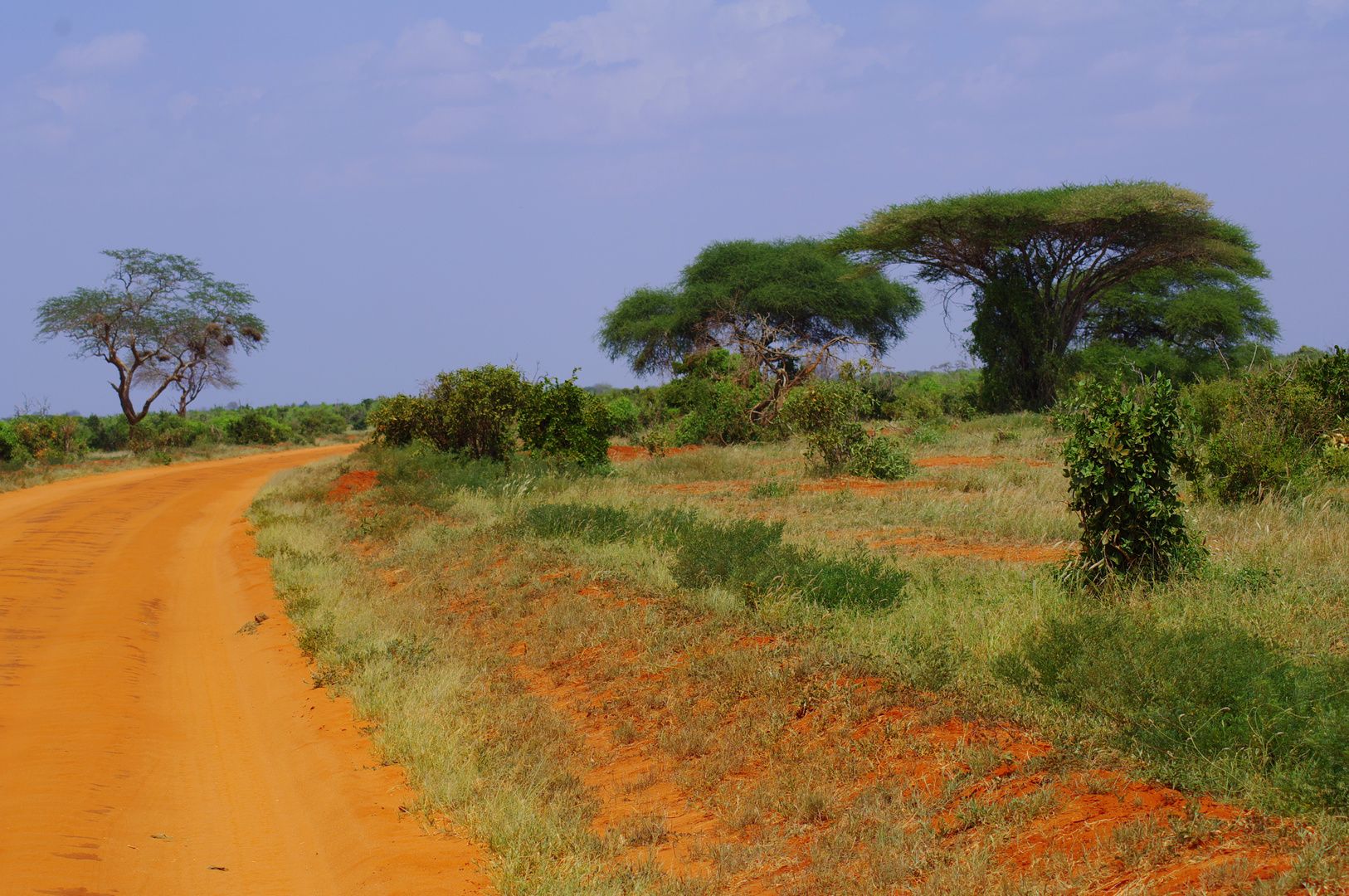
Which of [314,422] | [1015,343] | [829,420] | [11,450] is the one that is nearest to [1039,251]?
[1015,343]

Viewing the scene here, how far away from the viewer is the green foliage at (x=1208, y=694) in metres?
3.40

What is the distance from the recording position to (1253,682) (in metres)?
3.92

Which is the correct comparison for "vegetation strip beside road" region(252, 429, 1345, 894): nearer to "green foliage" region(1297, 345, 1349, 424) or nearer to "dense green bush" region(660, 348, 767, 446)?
"green foliage" region(1297, 345, 1349, 424)

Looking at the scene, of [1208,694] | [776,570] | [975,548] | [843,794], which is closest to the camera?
[1208,694]

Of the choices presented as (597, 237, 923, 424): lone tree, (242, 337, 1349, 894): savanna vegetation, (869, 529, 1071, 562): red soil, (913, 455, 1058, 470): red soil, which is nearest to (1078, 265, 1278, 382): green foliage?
(597, 237, 923, 424): lone tree

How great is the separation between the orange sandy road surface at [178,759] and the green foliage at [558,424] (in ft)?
22.3

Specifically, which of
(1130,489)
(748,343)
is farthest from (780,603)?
(748,343)

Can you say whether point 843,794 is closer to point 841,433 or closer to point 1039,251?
point 841,433

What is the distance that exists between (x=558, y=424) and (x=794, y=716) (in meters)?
12.5

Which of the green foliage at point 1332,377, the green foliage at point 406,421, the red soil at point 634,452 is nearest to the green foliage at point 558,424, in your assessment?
the green foliage at point 406,421

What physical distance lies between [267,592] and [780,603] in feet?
21.1

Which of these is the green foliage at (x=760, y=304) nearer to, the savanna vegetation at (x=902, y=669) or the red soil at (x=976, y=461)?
the red soil at (x=976, y=461)

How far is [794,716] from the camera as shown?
4.98 metres

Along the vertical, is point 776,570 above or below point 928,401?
below
